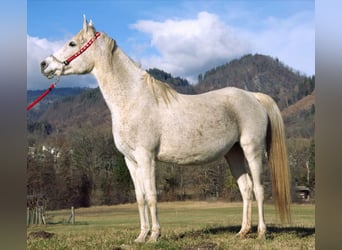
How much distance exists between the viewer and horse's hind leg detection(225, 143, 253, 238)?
5321mm

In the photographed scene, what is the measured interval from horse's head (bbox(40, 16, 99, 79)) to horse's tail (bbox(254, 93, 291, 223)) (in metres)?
2.63

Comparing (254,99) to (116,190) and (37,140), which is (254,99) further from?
(37,140)

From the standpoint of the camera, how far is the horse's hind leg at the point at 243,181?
532cm

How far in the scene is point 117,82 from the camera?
15.9 ft

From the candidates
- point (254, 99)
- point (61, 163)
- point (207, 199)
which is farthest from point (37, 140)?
point (254, 99)

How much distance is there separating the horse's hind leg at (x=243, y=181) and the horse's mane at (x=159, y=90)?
4.72ft

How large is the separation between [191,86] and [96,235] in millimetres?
16727

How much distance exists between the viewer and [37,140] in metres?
18.1

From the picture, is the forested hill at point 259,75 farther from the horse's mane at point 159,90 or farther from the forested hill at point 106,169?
the horse's mane at point 159,90

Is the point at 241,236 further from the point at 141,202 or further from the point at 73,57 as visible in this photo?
the point at 73,57

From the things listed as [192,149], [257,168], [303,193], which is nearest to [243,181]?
[257,168]

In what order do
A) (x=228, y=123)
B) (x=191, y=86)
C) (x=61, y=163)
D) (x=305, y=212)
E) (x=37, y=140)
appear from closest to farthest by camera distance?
(x=228, y=123), (x=305, y=212), (x=61, y=163), (x=37, y=140), (x=191, y=86)
